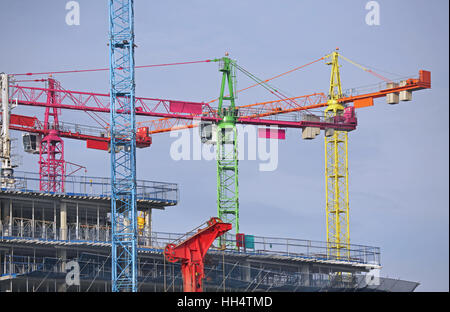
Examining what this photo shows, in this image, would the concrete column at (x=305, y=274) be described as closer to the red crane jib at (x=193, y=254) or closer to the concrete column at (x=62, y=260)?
the red crane jib at (x=193, y=254)

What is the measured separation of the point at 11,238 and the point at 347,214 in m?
63.9

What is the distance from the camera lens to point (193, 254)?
114 m

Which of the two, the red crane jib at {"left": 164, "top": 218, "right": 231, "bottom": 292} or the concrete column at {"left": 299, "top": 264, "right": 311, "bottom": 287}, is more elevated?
the red crane jib at {"left": 164, "top": 218, "right": 231, "bottom": 292}

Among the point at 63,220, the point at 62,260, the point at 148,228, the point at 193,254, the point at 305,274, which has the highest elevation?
the point at 63,220

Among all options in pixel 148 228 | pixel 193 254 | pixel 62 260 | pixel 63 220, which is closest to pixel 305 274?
pixel 148 228

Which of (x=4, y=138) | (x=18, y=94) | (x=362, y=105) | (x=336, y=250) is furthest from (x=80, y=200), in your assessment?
(x=362, y=105)

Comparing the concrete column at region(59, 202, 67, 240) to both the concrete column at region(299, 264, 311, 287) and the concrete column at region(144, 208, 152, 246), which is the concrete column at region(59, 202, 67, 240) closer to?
the concrete column at region(144, 208, 152, 246)

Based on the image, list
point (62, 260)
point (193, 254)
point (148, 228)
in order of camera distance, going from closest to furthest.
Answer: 1. point (193, 254)
2. point (62, 260)
3. point (148, 228)

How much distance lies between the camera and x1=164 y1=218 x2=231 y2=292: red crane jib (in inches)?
4454

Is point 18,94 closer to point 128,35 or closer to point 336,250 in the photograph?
point 128,35

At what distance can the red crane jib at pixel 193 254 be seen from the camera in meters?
113

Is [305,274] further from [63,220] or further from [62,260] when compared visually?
[62,260]

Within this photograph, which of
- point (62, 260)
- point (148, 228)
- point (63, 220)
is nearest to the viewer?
point (62, 260)

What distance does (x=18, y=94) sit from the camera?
15812cm
